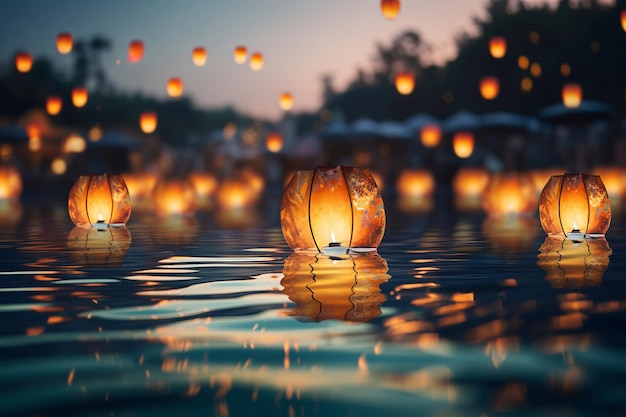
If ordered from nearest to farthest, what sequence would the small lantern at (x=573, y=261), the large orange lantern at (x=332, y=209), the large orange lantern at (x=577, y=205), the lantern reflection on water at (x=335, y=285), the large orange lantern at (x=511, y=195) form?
the lantern reflection on water at (x=335, y=285) < the small lantern at (x=573, y=261) < the large orange lantern at (x=332, y=209) < the large orange lantern at (x=577, y=205) < the large orange lantern at (x=511, y=195)

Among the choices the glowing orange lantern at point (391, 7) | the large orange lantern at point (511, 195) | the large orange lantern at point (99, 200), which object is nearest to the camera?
the large orange lantern at point (99, 200)

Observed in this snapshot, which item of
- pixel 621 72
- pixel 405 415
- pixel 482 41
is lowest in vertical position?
pixel 405 415

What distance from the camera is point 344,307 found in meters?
5.50

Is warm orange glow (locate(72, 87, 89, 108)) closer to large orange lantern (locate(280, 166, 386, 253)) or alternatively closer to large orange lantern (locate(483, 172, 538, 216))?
large orange lantern (locate(483, 172, 538, 216))

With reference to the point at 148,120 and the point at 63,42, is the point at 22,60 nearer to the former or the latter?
the point at 63,42

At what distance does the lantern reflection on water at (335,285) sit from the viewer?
5352mm

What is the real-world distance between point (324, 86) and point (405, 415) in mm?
84806

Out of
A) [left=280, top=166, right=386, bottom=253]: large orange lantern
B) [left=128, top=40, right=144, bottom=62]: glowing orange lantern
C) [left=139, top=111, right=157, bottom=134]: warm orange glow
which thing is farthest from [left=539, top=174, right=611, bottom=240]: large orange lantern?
[left=139, top=111, right=157, bottom=134]: warm orange glow

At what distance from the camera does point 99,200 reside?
13445 millimetres

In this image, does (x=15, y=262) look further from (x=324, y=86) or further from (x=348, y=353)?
(x=324, y=86)

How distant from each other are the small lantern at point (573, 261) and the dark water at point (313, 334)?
0.09 feet

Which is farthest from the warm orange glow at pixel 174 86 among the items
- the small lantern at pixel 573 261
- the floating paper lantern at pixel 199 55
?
the small lantern at pixel 573 261

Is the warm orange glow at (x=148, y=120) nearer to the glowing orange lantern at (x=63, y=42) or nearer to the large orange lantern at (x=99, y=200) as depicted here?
the glowing orange lantern at (x=63, y=42)

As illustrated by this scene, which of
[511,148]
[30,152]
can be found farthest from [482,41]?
[30,152]
